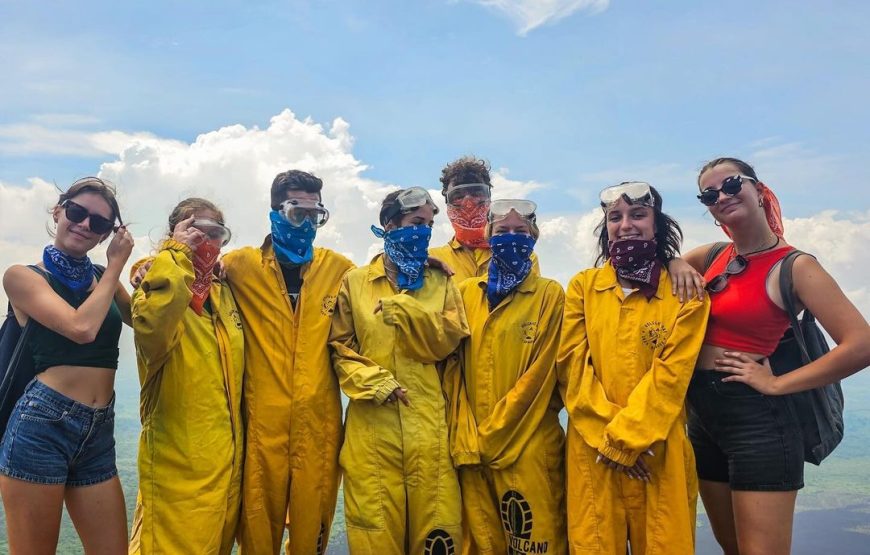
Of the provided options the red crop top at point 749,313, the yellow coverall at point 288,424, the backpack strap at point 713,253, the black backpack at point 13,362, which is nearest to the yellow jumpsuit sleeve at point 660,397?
the red crop top at point 749,313

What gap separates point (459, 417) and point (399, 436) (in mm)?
507

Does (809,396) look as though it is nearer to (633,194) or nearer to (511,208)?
(633,194)

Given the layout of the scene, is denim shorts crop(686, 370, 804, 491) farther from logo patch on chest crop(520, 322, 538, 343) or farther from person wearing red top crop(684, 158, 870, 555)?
logo patch on chest crop(520, 322, 538, 343)

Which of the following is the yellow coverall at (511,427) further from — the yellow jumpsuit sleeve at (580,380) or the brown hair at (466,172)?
the brown hair at (466,172)

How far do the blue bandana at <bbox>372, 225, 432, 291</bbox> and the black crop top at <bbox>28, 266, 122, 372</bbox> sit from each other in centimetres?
221

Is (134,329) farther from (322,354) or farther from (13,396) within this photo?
(322,354)

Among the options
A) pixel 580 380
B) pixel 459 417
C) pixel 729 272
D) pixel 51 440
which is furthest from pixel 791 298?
pixel 51 440

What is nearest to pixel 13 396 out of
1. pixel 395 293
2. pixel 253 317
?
pixel 253 317

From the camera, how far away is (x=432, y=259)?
4809 mm

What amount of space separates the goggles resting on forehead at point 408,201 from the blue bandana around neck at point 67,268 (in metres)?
2.36

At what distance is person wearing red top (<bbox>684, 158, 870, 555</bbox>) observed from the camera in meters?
3.84

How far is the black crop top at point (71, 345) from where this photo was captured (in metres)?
4.08

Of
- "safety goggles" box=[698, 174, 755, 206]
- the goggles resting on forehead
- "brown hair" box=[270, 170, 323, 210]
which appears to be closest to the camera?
"safety goggles" box=[698, 174, 755, 206]

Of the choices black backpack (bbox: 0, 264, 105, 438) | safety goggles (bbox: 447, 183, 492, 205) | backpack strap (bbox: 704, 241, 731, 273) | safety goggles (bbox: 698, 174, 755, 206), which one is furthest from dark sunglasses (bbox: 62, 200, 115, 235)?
backpack strap (bbox: 704, 241, 731, 273)
